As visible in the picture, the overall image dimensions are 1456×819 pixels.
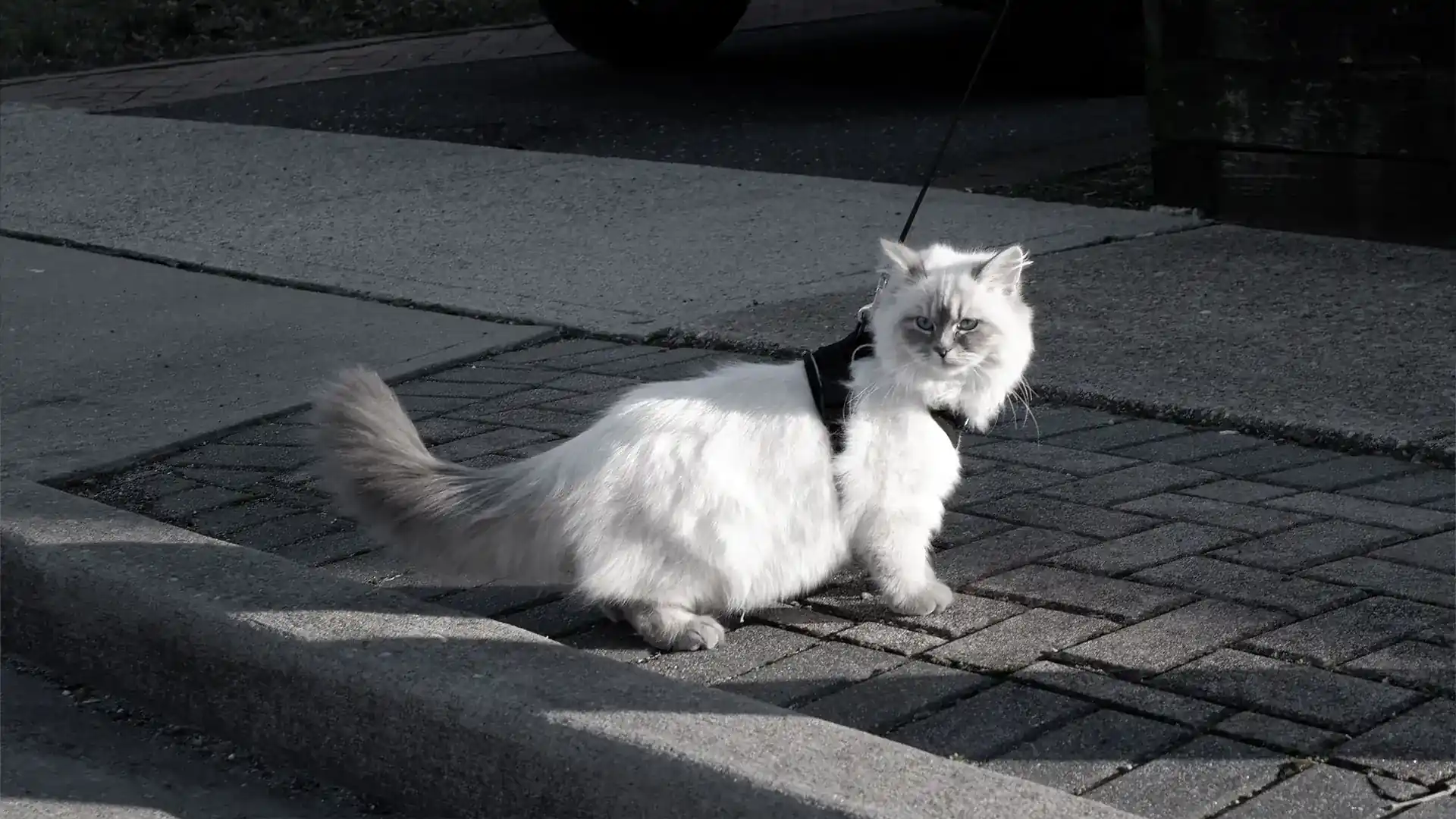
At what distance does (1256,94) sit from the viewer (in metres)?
6.93

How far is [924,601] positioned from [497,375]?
2.36 metres

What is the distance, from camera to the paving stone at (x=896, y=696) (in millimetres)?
2980

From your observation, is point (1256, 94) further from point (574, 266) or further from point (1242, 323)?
point (574, 266)

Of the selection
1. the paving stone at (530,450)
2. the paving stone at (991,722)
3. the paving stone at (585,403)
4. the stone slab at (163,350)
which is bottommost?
the paving stone at (991,722)

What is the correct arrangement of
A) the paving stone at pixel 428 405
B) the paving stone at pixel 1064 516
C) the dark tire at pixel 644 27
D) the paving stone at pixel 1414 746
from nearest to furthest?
the paving stone at pixel 1414 746 < the paving stone at pixel 1064 516 < the paving stone at pixel 428 405 < the dark tire at pixel 644 27

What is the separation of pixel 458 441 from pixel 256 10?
1343 cm

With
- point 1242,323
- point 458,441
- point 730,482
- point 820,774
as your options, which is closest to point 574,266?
point 458,441

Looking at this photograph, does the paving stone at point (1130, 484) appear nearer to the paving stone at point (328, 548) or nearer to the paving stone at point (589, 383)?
the paving stone at point (589, 383)

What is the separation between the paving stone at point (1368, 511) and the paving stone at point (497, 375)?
7.69 feet

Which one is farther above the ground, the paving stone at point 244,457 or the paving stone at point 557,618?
the paving stone at point 244,457

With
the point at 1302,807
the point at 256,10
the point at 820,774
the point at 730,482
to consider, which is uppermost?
the point at 256,10

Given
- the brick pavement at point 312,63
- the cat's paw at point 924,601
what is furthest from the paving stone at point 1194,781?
the brick pavement at point 312,63

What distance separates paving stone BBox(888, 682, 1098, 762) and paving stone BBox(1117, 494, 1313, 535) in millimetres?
1024

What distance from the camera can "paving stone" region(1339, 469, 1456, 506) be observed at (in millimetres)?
3986
